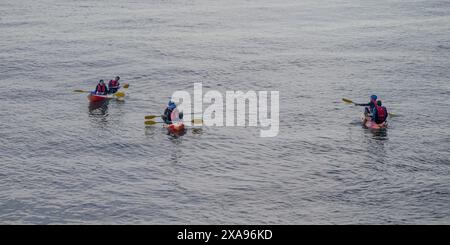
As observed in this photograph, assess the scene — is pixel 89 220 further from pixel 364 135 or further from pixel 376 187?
pixel 364 135

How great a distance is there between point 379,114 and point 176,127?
19.0m

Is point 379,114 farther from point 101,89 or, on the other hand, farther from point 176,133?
point 101,89

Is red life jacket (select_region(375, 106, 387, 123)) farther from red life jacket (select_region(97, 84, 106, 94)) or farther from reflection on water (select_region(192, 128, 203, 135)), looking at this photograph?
red life jacket (select_region(97, 84, 106, 94))

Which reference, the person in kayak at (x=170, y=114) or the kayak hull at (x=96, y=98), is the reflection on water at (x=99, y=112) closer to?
the kayak hull at (x=96, y=98)

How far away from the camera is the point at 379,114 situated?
5438 cm

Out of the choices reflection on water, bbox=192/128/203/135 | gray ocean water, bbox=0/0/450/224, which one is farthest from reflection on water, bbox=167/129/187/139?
reflection on water, bbox=192/128/203/135

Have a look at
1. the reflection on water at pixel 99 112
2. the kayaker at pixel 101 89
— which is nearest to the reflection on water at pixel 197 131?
the reflection on water at pixel 99 112

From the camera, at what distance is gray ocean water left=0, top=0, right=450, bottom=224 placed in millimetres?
41250

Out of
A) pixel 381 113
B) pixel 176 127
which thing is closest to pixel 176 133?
pixel 176 127

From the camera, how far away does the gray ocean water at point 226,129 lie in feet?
135

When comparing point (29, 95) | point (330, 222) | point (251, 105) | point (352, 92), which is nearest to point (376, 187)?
point (330, 222)

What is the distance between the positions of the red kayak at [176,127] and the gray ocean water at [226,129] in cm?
81

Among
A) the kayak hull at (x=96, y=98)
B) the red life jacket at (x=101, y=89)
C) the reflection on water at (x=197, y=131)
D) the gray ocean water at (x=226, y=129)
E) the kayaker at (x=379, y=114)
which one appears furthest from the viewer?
the kayak hull at (x=96, y=98)

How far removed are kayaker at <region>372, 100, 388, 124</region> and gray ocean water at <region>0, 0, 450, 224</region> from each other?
55.8 inches
